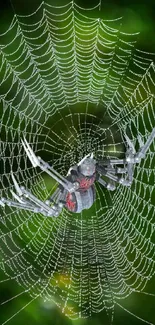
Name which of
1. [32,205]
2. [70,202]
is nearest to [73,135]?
[70,202]

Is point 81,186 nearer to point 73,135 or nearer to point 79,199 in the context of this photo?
point 79,199

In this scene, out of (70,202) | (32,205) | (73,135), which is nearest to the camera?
(32,205)

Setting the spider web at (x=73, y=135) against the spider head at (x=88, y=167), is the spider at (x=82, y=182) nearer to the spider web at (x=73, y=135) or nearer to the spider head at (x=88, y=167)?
the spider head at (x=88, y=167)

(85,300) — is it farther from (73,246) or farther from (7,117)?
(7,117)

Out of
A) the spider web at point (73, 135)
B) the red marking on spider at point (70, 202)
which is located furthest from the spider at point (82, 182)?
the spider web at point (73, 135)

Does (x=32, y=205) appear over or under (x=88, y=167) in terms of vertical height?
under

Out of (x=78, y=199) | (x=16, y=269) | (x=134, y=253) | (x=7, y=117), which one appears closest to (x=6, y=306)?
(x=16, y=269)
